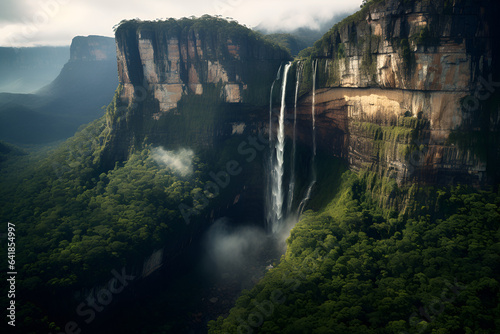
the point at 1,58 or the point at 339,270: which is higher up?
the point at 1,58

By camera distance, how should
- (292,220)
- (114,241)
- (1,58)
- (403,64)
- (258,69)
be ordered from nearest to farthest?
(403,64)
(114,241)
(292,220)
(258,69)
(1,58)

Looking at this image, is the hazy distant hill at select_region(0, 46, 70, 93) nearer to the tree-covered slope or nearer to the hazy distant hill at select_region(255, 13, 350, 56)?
the hazy distant hill at select_region(255, 13, 350, 56)

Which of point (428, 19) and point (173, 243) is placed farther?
point (173, 243)

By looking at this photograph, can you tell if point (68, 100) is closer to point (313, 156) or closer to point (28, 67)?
point (28, 67)

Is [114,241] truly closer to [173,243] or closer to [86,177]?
[173,243]

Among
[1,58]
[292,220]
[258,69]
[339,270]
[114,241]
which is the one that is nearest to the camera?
[339,270]

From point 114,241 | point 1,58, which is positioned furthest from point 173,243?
point 1,58

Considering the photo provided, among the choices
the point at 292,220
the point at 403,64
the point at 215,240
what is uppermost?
the point at 403,64

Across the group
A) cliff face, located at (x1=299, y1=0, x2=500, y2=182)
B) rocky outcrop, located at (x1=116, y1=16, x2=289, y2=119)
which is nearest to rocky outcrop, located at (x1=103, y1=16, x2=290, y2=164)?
rocky outcrop, located at (x1=116, y1=16, x2=289, y2=119)
